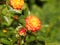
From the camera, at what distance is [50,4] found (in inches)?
102

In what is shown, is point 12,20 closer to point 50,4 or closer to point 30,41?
point 30,41

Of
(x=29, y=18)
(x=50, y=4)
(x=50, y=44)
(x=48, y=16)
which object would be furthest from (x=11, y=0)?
(x=50, y=4)

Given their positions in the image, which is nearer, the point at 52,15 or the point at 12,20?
the point at 12,20

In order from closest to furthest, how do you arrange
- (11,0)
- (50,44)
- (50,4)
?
1. (11,0)
2. (50,44)
3. (50,4)

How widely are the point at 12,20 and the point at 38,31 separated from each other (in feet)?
0.53

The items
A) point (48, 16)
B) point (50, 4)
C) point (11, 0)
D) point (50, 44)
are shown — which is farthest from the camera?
point (50, 4)

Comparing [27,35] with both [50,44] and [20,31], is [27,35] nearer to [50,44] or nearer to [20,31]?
[20,31]

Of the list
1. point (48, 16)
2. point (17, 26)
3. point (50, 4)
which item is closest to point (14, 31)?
point (17, 26)

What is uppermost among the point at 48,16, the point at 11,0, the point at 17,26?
the point at 11,0

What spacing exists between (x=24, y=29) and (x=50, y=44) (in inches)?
7.2

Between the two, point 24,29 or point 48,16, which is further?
point 48,16

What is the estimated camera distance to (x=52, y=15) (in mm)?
2410

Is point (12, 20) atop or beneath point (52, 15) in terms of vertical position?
atop

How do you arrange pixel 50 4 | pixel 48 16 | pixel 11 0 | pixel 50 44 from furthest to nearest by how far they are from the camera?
pixel 50 4 → pixel 48 16 → pixel 50 44 → pixel 11 0
